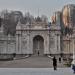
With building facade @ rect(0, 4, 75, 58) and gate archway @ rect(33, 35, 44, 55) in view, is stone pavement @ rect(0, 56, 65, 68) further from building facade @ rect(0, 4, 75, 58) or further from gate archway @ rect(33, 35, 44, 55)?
gate archway @ rect(33, 35, 44, 55)

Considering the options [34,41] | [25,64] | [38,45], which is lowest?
[25,64]

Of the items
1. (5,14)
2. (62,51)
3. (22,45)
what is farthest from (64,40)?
(5,14)

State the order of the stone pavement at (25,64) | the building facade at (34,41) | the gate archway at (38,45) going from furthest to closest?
1. the gate archway at (38,45)
2. the building facade at (34,41)
3. the stone pavement at (25,64)

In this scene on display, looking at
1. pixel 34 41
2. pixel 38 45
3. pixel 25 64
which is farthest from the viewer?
pixel 34 41

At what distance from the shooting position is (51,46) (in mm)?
81500

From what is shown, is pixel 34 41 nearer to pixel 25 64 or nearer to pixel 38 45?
pixel 38 45

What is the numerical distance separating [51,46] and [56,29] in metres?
3.87

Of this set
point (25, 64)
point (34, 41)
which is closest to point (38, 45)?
point (34, 41)

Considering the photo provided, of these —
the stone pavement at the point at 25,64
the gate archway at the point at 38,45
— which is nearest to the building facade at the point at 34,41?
the gate archway at the point at 38,45

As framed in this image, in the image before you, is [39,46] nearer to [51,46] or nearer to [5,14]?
[51,46]

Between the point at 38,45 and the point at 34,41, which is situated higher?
the point at 34,41

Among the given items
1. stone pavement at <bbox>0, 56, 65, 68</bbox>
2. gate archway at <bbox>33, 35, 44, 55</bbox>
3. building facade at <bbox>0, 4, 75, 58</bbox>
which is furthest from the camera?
gate archway at <bbox>33, 35, 44, 55</bbox>

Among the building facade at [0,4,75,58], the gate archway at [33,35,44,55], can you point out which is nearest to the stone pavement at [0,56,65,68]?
the building facade at [0,4,75,58]

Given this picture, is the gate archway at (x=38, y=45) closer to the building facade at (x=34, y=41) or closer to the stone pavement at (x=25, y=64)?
the building facade at (x=34, y=41)
